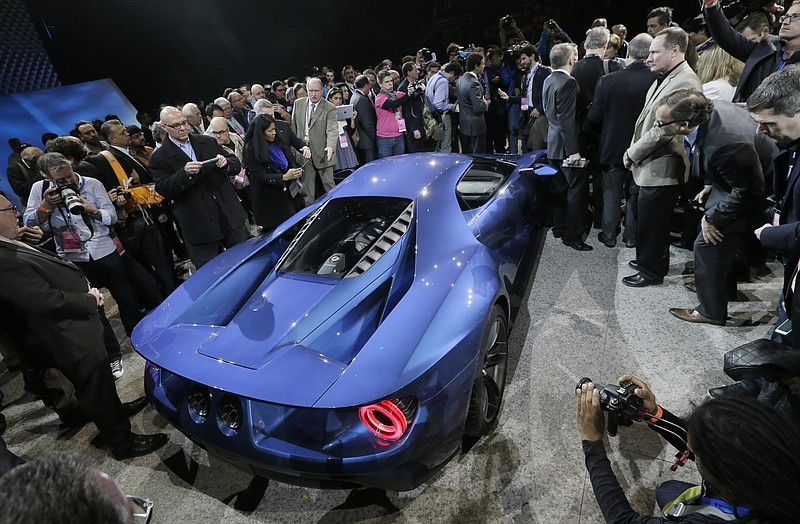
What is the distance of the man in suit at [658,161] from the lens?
3115mm

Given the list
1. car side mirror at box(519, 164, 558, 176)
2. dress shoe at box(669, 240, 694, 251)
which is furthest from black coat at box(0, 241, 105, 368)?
dress shoe at box(669, 240, 694, 251)

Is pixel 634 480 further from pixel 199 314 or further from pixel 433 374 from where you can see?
pixel 199 314

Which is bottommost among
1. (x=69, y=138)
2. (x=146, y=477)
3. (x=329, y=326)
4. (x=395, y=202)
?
(x=146, y=477)

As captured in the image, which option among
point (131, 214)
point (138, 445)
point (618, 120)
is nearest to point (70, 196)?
point (131, 214)

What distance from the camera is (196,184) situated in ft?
11.8

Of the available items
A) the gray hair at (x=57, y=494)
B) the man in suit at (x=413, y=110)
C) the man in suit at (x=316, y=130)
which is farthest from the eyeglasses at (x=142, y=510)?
the man in suit at (x=413, y=110)

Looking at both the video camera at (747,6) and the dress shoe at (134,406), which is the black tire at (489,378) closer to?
the dress shoe at (134,406)

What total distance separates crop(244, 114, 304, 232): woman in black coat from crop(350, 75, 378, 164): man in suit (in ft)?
7.59

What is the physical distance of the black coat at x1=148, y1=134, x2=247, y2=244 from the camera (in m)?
3.50

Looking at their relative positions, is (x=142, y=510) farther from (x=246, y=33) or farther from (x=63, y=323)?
(x=246, y=33)

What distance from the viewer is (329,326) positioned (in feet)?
7.07

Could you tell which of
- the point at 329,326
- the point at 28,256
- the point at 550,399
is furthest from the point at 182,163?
the point at 550,399

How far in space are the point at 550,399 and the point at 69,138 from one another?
4.10 metres

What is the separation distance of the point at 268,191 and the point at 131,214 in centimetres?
130
